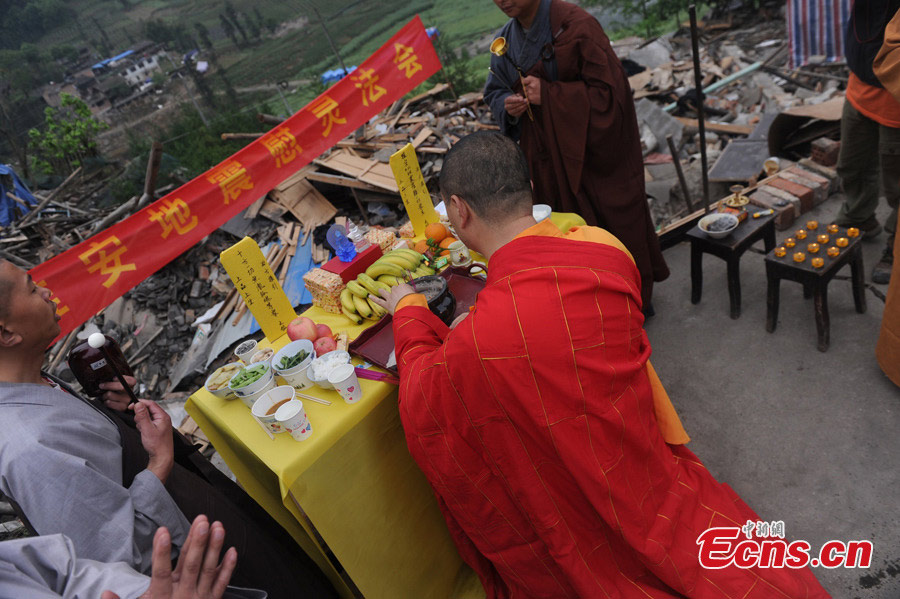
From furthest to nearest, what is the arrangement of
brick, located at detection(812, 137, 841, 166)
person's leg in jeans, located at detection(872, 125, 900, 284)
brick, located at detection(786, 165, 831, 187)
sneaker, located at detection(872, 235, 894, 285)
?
brick, located at detection(812, 137, 841, 166) < brick, located at detection(786, 165, 831, 187) < sneaker, located at detection(872, 235, 894, 285) < person's leg in jeans, located at detection(872, 125, 900, 284)

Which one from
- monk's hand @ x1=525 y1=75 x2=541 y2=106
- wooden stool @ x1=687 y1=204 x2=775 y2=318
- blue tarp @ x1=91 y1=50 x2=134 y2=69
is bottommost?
wooden stool @ x1=687 y1=204 x2=775 y2=318

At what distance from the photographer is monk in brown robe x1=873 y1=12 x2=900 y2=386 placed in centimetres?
281

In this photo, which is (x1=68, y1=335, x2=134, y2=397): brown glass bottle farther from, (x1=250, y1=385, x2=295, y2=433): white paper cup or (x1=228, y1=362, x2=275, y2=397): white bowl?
(x1=250, y1=385, x2=295, y2=433): white paper cup

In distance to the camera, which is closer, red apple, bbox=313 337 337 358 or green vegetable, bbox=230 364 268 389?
green vegetable, bbox=230 364 268 389

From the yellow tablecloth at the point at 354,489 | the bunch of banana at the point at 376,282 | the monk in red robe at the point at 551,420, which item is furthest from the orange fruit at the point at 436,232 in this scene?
the monk in red robe at the point at 551,420

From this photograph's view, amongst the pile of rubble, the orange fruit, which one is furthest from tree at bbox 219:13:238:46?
the orange fruit

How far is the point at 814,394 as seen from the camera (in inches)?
126

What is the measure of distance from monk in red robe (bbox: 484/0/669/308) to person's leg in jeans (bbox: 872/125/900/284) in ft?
5.46

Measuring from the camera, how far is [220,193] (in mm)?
6156

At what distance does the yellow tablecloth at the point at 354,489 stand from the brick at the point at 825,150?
5032 mm

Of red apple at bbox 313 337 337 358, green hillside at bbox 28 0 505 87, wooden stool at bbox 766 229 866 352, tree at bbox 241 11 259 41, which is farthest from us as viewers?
tree at bbox 241 11 259 41

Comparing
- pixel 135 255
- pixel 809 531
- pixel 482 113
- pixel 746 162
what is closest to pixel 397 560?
pixel 809 531

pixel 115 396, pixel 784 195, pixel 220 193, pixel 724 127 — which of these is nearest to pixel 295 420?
pixel 115 396

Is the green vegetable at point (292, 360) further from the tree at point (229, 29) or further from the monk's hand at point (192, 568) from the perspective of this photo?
the tree at point (229, 29)
